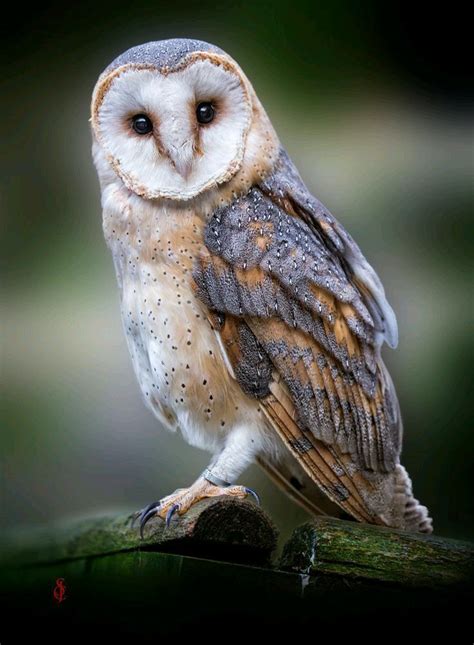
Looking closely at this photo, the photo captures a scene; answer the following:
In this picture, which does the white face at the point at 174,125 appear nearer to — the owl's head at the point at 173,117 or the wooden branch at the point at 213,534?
the owl's head at the point at 173,117

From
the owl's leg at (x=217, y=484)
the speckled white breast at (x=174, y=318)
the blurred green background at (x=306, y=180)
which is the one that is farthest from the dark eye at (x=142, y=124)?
the owl's leg at (x=217, y=484)

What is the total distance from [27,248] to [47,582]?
0.82 m

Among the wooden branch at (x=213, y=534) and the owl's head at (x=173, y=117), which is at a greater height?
the owl's head at (x=173, y=117)

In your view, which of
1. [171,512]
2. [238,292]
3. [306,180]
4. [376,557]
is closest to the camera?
[376,557]

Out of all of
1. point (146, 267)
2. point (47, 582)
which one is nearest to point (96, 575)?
point (47, 582)

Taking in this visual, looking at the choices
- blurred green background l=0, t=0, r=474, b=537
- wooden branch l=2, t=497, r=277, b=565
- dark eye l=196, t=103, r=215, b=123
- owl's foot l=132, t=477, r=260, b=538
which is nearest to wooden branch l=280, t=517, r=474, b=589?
wooden branch l=2, t=497, r=277, b=565

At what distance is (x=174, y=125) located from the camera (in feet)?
5.00

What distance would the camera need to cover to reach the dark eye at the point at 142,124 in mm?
1564

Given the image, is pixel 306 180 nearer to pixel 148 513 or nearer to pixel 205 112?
pixel 205 112
